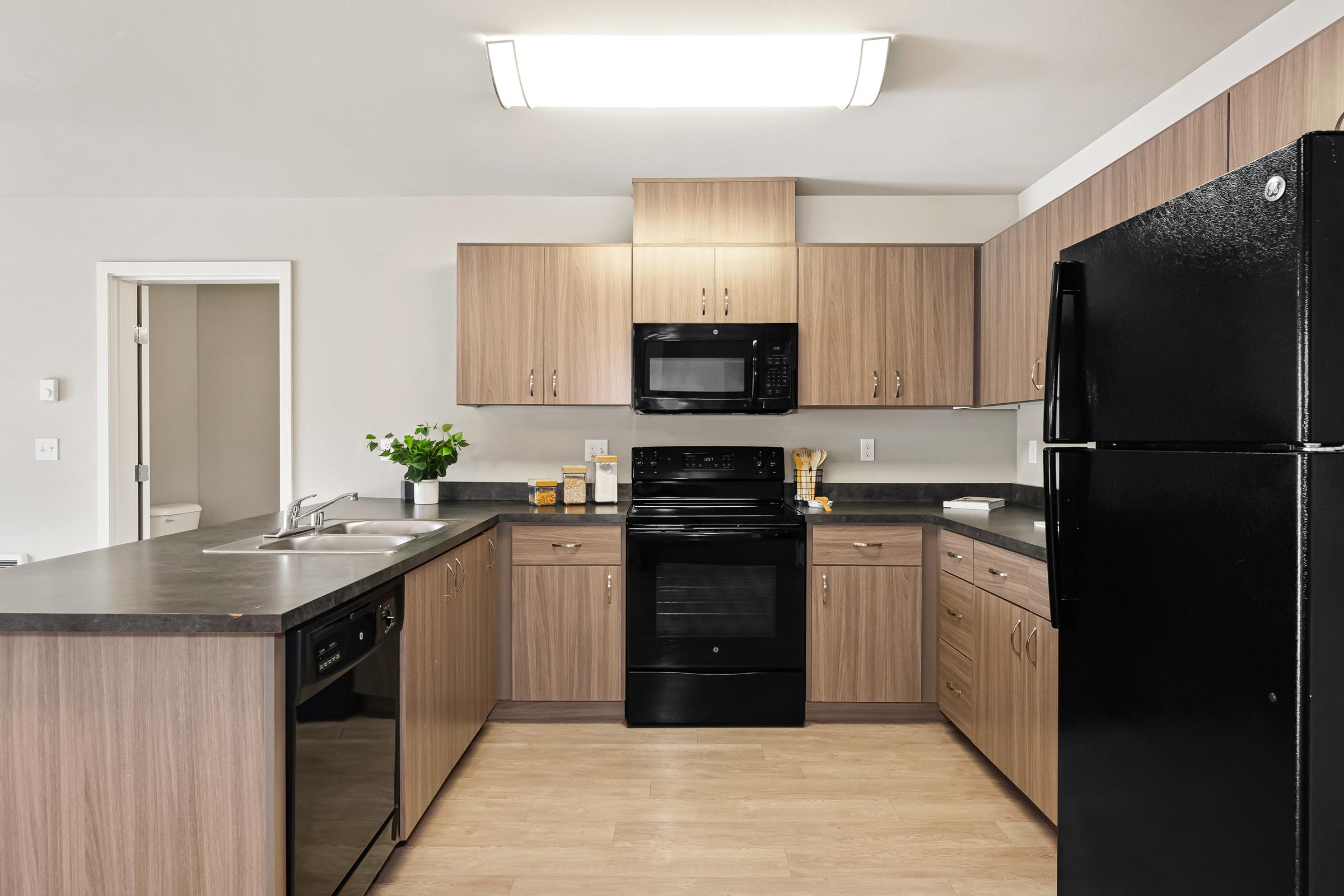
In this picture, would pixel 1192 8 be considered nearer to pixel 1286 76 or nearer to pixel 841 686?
pixel 1286 76

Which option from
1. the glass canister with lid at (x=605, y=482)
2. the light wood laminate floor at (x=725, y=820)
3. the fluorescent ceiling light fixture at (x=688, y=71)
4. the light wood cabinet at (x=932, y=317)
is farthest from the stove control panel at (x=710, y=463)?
the fluorescent ceiling light fixture at (x=688, y=71)

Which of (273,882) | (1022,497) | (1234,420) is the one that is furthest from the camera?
(1022,497)

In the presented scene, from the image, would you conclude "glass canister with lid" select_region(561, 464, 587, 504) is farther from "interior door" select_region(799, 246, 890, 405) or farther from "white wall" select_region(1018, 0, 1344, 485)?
"white wall" select_region(1018, 0, 1344, 485)

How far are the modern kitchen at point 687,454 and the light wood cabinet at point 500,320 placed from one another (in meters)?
0.02

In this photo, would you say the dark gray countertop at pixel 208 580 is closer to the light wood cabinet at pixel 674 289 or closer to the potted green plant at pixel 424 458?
the potted green plant at pixel 424 458

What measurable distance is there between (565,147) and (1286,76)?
86.4 inches

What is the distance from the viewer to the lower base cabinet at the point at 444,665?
206 centimetres

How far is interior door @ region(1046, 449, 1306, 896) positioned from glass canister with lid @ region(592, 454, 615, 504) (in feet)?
7.18

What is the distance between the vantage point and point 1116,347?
128cm

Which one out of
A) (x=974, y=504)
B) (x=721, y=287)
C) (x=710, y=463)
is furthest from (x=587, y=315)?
(x=974, y=504)

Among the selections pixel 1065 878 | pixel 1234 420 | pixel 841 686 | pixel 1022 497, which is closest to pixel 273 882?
pixel 1065 878

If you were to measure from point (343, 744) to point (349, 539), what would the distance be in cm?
109

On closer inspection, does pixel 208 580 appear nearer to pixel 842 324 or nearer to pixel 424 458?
pixel 424 458

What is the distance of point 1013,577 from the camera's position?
2.32m
